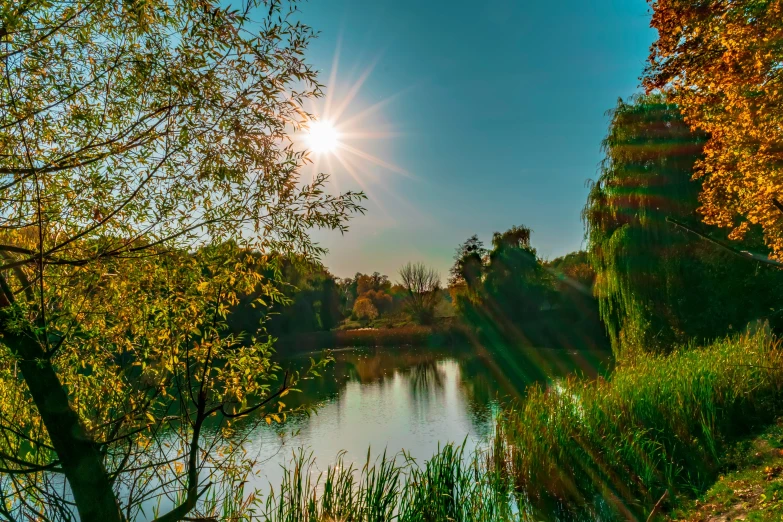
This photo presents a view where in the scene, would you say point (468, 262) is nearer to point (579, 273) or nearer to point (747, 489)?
point (579, 273)

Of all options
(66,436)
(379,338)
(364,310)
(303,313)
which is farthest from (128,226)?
(364,310)

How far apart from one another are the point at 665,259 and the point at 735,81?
348 inches

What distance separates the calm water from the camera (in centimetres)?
1080

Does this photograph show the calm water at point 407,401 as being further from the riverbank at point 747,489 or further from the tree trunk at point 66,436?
the riverbank at point 747,489

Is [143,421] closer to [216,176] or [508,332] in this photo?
[216,176]

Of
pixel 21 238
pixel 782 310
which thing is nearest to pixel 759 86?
pixel 21 238

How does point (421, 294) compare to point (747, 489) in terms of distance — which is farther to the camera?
point (421, 294)

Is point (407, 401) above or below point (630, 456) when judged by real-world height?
below

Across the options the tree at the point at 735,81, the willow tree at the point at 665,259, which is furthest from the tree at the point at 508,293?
the tree at the point at 735,81

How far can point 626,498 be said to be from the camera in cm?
624

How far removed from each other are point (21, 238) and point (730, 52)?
6.40 metres

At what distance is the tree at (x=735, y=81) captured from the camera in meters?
4.46

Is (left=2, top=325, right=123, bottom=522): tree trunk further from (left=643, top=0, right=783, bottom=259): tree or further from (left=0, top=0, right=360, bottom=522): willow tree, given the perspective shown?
(left=643, top=0, right=783, bottom=259): tree

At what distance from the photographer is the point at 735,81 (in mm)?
4801
